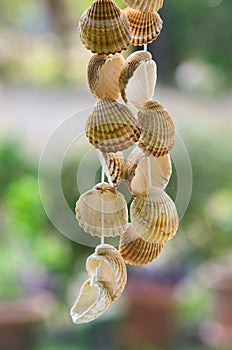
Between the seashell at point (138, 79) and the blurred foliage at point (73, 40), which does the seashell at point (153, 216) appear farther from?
the blurred foliage at point (73, 40)

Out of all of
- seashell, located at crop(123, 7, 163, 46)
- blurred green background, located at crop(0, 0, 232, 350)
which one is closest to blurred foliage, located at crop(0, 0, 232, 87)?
blurred green background, located at crop(0, 0, 232, 350)

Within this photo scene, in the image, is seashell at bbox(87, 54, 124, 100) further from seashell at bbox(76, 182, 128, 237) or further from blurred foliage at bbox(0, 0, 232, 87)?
blurred foliage at bbox(0, 0, 232, 87)

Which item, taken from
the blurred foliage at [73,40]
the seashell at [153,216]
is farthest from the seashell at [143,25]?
the blurred foliage at [73,40]

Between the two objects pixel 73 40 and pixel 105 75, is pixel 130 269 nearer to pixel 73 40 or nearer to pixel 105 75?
pixel 73 40

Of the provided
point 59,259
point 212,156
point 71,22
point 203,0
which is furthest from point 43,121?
point 59,259

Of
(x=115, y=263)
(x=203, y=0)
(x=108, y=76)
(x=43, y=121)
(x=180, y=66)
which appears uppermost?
(x=108, y=76)

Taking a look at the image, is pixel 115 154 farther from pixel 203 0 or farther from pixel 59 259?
pixel 203 0

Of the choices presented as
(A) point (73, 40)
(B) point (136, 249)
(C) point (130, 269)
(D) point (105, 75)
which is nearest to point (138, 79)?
(D) point (105, 75)
